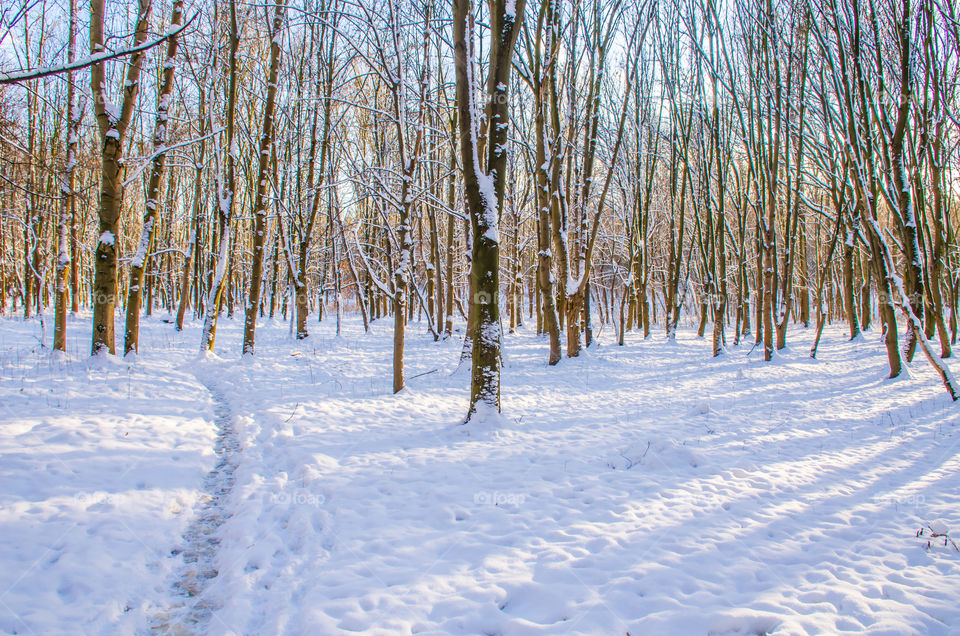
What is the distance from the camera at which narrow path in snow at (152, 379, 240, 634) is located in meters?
2.65

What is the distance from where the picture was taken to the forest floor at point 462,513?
269 cm

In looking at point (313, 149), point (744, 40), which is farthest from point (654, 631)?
point (313, 149)

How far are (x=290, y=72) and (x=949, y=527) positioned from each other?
19.8 metres

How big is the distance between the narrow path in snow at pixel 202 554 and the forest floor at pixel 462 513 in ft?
0.05

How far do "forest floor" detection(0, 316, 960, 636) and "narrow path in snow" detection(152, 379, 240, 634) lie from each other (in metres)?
0.02

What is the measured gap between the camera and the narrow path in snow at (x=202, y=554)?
2646 millimetres

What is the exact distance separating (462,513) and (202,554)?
196 centimetres

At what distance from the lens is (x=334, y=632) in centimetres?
250

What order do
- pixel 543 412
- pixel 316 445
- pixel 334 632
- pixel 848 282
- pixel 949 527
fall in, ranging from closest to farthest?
pixel 334 632, pixel 949 527, pixel 316 445, pixel 543 412, pixel 848 282

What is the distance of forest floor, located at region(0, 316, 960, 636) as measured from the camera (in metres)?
2.69

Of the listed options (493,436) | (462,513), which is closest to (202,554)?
(462,513)

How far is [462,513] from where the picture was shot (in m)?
3.95

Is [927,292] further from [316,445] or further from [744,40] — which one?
[316,445]

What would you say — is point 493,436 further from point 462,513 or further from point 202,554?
point 202,554
